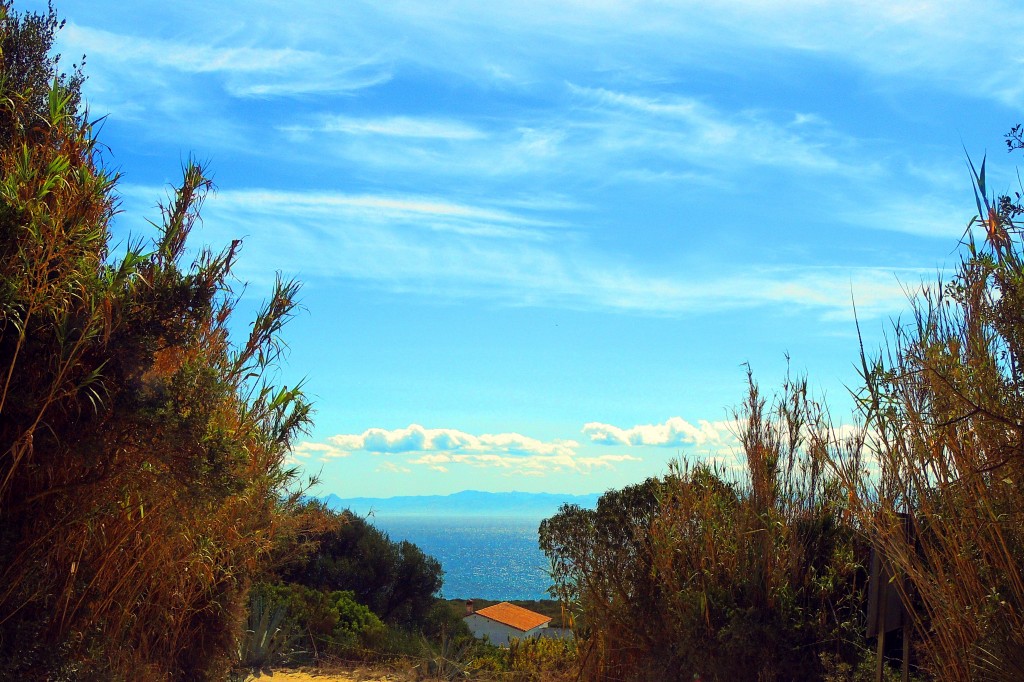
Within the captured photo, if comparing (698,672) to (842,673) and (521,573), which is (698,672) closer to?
(842,673)

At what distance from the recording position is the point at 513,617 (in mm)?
21031

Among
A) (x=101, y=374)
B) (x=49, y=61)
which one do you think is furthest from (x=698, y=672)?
(x=49, y=61)

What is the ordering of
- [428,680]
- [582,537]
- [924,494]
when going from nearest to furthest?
[924,494] < [582,537] < [428,680]

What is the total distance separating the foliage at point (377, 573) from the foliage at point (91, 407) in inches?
442

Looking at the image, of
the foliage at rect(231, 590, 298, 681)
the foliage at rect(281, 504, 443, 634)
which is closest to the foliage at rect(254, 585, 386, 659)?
the foliage at rect(231, 590, 298, 681)

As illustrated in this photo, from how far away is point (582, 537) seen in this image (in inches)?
342

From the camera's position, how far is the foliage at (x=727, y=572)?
6.89m

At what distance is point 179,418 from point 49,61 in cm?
479

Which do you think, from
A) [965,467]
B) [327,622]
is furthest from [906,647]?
[327,622]

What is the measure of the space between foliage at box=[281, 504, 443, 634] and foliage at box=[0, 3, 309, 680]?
11.2m

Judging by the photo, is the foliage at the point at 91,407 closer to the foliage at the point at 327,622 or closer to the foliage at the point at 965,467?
the foliage at the point at 965,467

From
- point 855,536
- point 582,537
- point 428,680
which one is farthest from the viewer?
point 428,680

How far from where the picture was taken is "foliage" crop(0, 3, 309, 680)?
4590 millimetres

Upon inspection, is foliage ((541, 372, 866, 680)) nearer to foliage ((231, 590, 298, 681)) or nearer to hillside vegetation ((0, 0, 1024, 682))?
hillside vegetation ((0, 0, 1024, 682))
